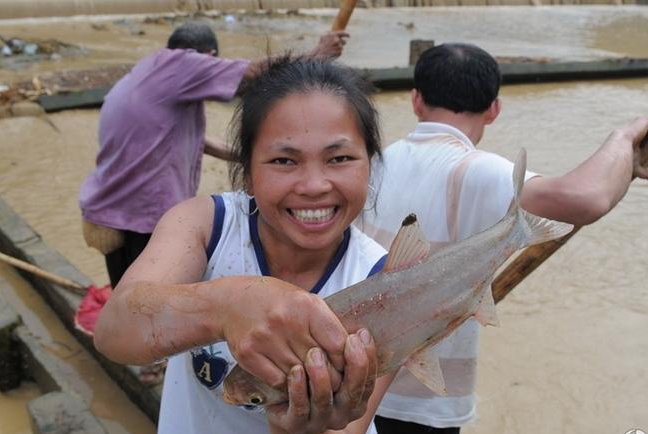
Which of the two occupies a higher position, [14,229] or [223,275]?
[223,275]

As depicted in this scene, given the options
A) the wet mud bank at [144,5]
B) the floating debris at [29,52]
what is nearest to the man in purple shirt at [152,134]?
the floating debris at [29,52]

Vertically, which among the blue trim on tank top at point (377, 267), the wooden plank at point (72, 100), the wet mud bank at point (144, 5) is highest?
the blue trim on tank top at point (377, 267)

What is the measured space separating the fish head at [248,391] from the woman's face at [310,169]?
14.6 inches

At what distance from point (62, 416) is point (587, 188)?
249 centimetres

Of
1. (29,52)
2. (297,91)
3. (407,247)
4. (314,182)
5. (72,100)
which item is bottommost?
(29,52)

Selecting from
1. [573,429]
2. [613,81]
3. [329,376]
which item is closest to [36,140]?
[573,429]

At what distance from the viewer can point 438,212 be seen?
2342 millimetres

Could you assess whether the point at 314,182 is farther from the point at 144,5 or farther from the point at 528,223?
the point at 144,5

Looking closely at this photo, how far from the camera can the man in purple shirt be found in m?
3.44

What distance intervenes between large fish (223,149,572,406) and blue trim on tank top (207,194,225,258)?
38 cm

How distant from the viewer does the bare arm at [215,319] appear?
1129 mm

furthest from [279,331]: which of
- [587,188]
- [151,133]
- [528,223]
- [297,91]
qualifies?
[151,133]

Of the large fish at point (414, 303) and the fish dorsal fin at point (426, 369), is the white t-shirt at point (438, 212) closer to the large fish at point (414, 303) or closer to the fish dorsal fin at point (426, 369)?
the large fish at point (414, 303)

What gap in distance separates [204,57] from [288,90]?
2.01 meters
